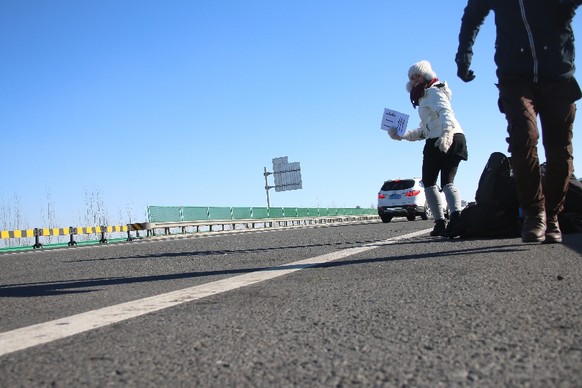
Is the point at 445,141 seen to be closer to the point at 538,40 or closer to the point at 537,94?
the point at 537,94

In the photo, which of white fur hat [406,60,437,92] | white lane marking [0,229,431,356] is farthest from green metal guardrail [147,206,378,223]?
white lane marking [0,229,431,356]

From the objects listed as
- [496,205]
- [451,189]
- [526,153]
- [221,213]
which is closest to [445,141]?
[451,189]

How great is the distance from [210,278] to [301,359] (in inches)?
85.7

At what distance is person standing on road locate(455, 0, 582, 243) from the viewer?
4.13 meters

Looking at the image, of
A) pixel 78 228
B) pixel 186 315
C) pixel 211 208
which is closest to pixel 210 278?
pixel 186 315

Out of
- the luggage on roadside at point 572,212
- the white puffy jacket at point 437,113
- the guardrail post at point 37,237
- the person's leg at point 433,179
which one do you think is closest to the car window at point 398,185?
the guardrail post at point 37,237

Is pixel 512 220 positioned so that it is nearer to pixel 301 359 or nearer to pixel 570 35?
pixel 570 35

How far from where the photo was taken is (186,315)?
7.21 feet

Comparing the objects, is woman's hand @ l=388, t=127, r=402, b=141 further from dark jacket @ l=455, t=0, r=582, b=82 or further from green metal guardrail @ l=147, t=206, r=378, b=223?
green metal guardrail @ l=147, t=206, r=378, b=223

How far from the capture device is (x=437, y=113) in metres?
6.18

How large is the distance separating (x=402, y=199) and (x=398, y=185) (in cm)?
67

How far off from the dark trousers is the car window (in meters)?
16.8

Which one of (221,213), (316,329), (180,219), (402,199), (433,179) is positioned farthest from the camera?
(221,213)

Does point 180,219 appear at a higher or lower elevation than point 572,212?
higher
